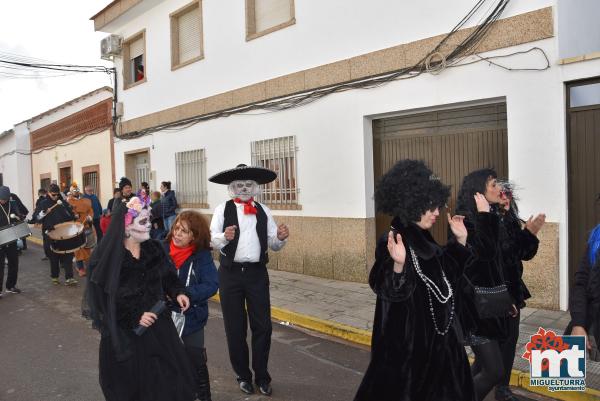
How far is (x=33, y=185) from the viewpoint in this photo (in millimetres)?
22234

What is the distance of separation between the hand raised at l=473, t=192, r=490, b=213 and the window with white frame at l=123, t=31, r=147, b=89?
1175 cm

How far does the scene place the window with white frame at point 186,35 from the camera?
11164 mm

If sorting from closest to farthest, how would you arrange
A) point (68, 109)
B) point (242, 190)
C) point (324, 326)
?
point (242, 190) → point (324, 326) → point (68, 109)

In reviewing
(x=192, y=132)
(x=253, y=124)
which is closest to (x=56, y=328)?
(x=253, y=124)

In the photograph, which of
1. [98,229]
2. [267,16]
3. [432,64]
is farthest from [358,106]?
[98,229]

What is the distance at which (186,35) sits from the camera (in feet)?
38.3

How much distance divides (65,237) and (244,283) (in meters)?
5.82

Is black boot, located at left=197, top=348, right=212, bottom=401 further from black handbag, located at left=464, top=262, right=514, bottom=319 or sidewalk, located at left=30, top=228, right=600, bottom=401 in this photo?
sidewalk, located at left=30, top=228, right=600, bottom=401

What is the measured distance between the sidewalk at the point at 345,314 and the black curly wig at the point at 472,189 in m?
1.70

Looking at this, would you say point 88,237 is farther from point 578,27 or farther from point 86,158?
point 578,27

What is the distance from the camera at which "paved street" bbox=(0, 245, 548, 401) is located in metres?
4.26

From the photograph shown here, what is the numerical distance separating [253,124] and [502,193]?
6641 millimetres

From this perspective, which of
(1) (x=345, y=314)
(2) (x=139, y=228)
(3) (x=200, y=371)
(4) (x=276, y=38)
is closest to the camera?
(2) (x=139, y=228)

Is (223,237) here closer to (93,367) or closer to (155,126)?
(93,367)
